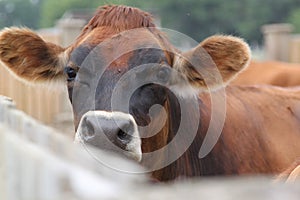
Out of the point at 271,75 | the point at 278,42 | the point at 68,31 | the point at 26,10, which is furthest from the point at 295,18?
the point at 271,75

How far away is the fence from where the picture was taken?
1192 mm

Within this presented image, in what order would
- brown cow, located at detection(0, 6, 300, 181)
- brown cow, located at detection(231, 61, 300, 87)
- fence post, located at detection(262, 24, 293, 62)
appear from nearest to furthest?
brown cow, located at detection(0, 6, 300, 181), brown cow, located at detection(231, 61, 300, 87), fence post, located at detection(262, 24, 293, 62)

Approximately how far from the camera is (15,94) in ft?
27.0

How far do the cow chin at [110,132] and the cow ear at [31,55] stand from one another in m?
0.74

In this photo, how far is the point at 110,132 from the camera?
309 centimetres

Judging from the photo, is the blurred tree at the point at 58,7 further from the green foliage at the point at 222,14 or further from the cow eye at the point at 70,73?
the cow eye at the point at 70,73

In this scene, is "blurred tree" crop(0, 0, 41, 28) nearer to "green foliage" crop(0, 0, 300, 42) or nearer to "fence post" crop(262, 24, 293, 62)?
"green foliage" crop(0, 0, 300, 42)

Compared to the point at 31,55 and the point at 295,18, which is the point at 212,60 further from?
the point at 295,18

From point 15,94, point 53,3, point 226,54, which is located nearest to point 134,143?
point 226,54

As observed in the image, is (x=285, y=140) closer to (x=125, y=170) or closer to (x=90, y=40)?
(x=90, y=40)

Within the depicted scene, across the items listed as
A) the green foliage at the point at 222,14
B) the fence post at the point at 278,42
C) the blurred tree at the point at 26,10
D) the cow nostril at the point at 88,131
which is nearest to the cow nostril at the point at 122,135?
the cow nostril at the point at 88,131

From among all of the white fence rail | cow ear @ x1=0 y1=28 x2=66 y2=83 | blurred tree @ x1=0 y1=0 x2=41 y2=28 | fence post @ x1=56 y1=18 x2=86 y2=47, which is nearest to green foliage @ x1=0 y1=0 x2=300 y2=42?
blurred tree @ x1=0 y1=0 x2=41 y2=28

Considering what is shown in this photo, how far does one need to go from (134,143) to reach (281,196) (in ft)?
6.75

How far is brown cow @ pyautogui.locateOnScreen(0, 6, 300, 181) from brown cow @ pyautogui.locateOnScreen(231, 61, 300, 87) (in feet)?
10.8
